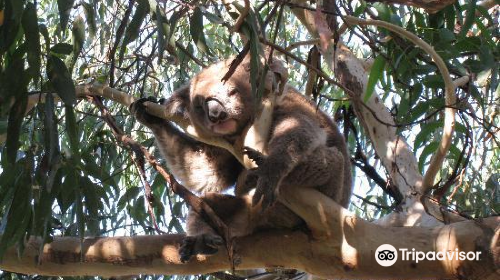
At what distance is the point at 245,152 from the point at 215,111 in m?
0.76

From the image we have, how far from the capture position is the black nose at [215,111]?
270cm

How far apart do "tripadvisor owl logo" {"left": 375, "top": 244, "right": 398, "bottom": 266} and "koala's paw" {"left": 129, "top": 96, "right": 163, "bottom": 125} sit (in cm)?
113

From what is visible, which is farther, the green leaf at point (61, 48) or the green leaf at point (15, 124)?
the green leaf at point (61, 48)

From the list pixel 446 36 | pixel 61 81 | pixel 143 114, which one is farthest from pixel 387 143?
pixel 61 81

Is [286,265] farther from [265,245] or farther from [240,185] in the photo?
[240,185]

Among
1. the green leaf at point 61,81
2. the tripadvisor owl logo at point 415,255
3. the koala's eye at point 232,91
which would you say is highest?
the koala's eye at point 232,91

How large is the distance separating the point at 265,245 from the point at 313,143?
47cm

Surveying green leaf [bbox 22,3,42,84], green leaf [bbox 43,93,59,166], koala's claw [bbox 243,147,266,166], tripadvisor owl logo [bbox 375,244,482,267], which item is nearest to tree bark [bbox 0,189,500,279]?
tripadvisor owl logo [bbox 375,244,482,267]

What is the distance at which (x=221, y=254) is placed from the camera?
7.61 ft

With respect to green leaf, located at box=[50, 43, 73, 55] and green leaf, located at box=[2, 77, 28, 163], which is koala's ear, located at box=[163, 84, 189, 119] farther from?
green leaf, located at box=[2, 77, 28, 163]

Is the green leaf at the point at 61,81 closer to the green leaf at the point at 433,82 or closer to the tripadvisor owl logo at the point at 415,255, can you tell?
the tripadvisor owl logo at the point at 415,255

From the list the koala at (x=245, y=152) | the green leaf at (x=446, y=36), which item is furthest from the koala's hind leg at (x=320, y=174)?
the green leaf at (x=446, y=36)

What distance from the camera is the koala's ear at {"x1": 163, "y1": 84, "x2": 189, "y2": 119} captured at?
2645 millimetres

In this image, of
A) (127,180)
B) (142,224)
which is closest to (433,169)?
(142,224)
